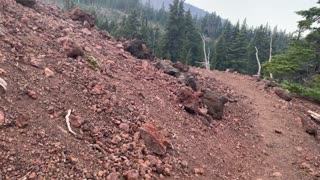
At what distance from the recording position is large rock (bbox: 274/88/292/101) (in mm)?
16234

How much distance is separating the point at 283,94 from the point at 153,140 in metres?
10.8

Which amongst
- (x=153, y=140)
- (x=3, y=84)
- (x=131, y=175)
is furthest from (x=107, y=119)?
(x=3, y=84)

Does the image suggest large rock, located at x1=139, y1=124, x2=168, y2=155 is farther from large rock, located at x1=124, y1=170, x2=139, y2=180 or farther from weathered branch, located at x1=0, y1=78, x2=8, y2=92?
weathered branch, located at x1=0, y1=78, x2=8, y2=92

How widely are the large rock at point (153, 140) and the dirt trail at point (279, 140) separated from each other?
319 cm

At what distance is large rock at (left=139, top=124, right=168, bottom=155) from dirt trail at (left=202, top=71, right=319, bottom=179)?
3.19 metres

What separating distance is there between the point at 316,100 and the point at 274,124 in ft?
18.0

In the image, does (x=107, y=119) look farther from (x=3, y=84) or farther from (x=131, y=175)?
(x=3, y=84)

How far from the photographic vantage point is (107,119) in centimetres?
793

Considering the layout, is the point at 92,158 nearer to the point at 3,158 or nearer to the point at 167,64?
the point at 3,158

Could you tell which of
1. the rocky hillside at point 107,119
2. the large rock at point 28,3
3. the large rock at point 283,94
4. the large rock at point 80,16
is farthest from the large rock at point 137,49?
the large rock at point 283,94

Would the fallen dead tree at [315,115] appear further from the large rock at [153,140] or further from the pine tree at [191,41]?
the pine tree at [191,41]

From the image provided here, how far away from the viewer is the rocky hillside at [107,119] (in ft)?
20.6

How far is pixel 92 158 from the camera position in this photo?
6.55m

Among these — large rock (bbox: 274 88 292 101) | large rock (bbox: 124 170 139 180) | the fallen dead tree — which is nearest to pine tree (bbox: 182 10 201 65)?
large rock (bbox: 274 88 292 101)
